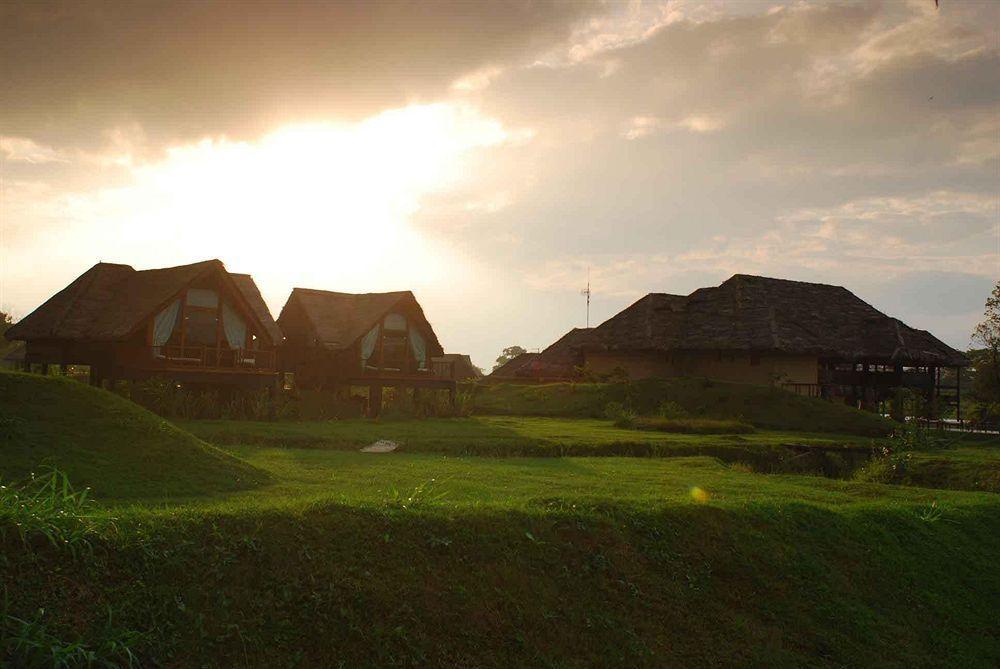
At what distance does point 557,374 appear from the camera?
173 feet

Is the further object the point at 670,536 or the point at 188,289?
the point at 188,289

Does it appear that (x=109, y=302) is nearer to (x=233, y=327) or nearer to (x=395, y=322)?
(x=233, y=327)

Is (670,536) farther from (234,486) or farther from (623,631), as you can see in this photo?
(234,486)

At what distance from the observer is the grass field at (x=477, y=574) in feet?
20.8

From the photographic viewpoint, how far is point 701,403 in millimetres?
32188

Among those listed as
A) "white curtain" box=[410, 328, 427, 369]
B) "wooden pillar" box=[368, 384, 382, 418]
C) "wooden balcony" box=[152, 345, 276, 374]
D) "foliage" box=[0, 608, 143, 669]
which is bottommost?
"foliage" box=[0, 608, 143, 669]

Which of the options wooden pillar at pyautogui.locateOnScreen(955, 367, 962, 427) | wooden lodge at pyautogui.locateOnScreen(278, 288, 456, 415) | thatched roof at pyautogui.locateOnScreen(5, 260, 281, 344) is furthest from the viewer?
wooden pillar at pyautogui.locateOnScreen(955, 367, 962, 427)

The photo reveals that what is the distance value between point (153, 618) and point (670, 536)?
5.38 m

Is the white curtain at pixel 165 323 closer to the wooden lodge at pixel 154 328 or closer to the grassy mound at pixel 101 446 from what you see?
the wooden lodge at pixel 154 328

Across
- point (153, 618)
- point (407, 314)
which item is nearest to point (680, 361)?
point (407, 314)

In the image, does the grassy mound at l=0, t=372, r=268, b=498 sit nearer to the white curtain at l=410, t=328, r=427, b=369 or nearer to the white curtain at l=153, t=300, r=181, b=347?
the white curtain at l=153, t=300, r=181, b=347

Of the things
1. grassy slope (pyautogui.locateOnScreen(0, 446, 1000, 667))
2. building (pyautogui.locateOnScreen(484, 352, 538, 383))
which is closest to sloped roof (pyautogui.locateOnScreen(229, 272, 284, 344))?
building (pyautogui.locateOnScreen(484, 352, 538, 383))

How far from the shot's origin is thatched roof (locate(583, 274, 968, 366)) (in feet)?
131

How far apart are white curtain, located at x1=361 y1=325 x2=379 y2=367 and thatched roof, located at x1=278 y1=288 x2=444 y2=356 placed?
435mm
